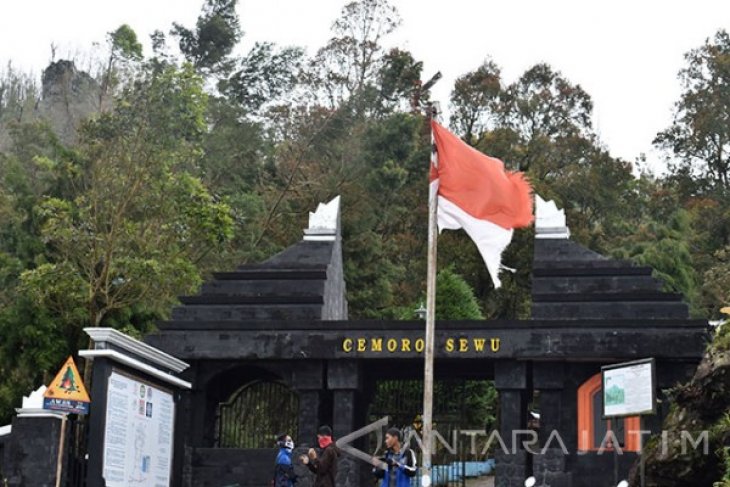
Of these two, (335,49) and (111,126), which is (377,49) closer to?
(335,49)

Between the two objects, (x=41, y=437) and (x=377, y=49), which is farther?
(x=377, y=49)

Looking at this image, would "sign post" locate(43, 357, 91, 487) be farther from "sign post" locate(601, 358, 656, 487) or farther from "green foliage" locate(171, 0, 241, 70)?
"green foliage" locate(171, 0, 241, 70)

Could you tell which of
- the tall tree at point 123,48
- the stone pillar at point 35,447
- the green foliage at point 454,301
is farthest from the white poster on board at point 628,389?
the tall tree at point 123,48

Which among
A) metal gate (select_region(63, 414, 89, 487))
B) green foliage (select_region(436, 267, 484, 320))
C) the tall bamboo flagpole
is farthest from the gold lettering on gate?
green foliage (select_region(436, 267, 484, 320))

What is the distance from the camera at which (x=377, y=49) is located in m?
47.6

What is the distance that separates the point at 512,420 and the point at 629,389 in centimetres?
499

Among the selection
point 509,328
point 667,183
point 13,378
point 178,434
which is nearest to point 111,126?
point 13,378

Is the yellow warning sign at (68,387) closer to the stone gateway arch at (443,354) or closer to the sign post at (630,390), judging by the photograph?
the stone gateway arch at (443,354)

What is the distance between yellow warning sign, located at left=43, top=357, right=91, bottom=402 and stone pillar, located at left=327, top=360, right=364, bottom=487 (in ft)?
17.4

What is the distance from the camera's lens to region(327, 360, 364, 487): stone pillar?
846 inches

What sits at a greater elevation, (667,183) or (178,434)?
(667,183)

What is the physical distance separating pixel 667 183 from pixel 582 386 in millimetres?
27279

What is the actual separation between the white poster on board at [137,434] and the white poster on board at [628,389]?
265 inches

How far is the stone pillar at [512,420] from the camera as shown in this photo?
20.6 meters
